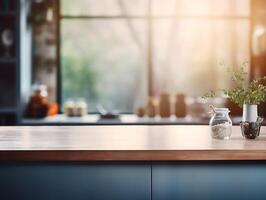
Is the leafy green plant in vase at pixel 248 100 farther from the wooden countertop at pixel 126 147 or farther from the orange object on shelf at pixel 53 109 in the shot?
the orange object on shelf at pixel 53 109

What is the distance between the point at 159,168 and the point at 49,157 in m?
0.46

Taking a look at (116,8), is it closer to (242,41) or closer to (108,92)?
(108,92)

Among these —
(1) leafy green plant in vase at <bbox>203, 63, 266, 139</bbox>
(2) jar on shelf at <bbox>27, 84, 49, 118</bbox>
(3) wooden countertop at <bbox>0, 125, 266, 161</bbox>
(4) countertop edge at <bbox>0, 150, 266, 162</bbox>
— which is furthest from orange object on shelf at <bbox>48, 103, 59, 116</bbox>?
(4) countertop edge at <bbox>0, 150, 266, 162</bbox>

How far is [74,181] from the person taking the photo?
2.20m

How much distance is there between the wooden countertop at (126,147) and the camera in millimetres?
2109

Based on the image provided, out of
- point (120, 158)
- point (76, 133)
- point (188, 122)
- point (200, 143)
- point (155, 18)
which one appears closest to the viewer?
point (120, 158)

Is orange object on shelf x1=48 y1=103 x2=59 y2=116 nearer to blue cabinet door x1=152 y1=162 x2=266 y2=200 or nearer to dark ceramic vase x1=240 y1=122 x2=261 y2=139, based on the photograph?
dark ceramic vase x1=240 y1=122 x2=261 y2=139

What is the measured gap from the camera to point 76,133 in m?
2.79

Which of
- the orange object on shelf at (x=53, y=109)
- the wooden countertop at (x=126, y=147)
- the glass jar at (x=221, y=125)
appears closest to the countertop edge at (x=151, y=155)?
the wooden countertop at (x=126, y=147)

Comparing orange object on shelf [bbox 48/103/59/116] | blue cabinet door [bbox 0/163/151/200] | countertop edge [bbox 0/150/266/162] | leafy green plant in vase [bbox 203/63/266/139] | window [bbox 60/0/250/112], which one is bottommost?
blue cabinet door [bbox 0/163/151/200]

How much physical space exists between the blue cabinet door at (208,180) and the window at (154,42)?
120 inches

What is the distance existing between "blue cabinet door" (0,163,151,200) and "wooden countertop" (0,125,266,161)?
8 cm

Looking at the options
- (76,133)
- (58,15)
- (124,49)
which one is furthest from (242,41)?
(76,133)

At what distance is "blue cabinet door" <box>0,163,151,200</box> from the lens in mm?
2189
